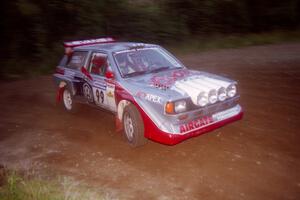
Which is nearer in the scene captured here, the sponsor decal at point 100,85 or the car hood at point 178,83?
the car hood at point 178,83

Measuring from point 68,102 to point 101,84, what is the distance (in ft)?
6.36

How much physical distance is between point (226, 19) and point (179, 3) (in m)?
2.60

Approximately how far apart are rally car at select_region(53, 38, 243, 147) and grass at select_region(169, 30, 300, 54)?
914cm

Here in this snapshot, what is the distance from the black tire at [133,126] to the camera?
5.40 metres

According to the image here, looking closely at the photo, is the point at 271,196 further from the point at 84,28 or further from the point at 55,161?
the point at 84,28

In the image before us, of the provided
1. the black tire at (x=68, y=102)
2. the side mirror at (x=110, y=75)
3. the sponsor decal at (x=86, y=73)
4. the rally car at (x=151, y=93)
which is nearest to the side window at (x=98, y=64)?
the rally car at (x=151, y=93)

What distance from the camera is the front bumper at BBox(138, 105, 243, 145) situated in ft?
16.3

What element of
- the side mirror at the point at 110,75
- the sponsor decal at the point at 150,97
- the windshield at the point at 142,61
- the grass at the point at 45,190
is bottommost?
the grass at the point at 45,190

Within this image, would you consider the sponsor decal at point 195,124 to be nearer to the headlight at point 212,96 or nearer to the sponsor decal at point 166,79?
the headlight at point 212,96

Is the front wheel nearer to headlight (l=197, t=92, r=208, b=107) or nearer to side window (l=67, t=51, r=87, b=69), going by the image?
side window (l=67, t=51, r=87, b=69)

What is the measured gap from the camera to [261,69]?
10805 mm

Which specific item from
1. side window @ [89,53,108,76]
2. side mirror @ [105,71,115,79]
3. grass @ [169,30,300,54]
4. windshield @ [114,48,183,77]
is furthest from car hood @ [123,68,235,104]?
grass @ [169,30,300,54]

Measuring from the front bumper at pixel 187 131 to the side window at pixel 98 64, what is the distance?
61.4 inches

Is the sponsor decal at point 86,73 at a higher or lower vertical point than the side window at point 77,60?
lower
